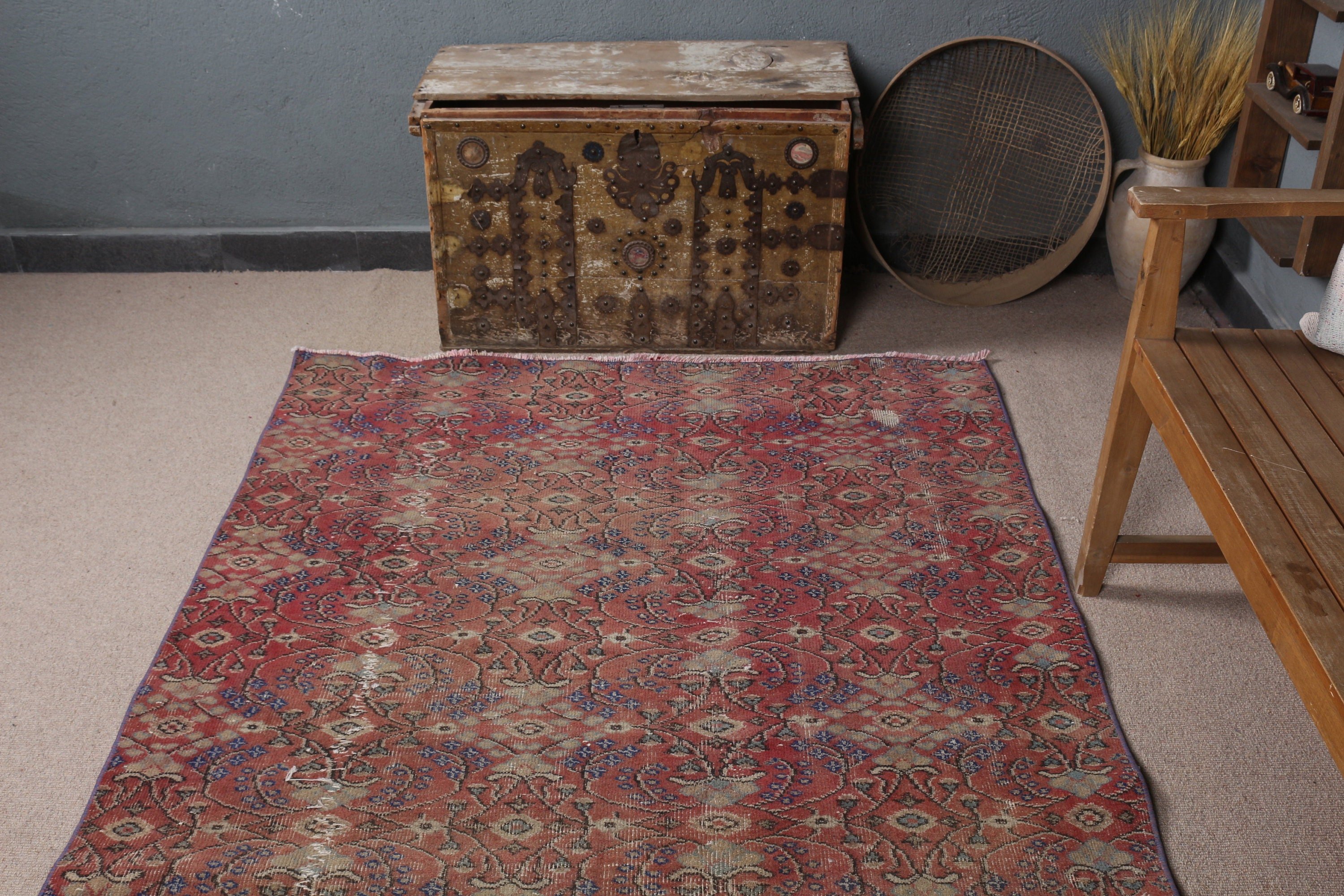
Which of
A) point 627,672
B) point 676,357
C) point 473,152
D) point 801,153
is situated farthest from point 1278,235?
point 473,152

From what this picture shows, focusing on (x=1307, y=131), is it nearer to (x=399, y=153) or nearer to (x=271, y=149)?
(x=399, y=153)

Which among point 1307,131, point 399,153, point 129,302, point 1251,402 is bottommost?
point 129,302

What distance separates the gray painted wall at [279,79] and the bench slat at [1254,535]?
173cm

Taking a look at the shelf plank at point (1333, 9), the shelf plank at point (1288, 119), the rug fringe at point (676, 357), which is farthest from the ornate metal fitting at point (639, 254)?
the shelf plank at point (1333, 9)

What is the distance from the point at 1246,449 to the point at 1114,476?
452mm

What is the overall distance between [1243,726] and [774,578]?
2.99 feet

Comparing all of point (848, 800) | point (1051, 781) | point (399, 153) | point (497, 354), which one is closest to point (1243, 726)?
point (1051, 781)

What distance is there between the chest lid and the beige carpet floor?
2.38ft

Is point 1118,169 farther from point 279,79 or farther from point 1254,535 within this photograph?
point 279,79

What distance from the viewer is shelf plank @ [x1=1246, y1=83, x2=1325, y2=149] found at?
2582 millimetres

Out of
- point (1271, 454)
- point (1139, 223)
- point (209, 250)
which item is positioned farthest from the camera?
point (209, 250)

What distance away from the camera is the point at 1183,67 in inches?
128

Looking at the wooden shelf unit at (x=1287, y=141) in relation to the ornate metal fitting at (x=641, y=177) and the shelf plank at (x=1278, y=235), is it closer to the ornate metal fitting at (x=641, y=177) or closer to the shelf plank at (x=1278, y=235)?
the shelf plank at (x=1278, y=235)

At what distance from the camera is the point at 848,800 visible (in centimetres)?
190
